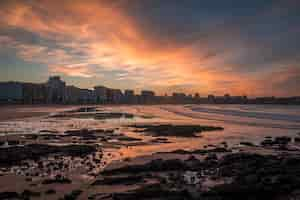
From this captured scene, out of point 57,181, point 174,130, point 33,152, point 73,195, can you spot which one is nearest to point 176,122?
point 174,130

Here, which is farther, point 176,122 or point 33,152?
point 176,122

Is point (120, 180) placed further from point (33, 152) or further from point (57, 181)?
point (33, 152)

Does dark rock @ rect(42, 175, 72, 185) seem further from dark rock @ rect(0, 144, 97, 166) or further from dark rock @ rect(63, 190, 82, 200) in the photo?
dark rock @ rect(0, 144, 97, 166)

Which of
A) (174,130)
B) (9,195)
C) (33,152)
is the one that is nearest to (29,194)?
(9,195)

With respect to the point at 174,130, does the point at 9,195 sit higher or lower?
higher

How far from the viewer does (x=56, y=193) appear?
1193 cm

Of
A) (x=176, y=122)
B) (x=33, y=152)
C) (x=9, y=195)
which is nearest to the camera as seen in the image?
(x=9, y=195)

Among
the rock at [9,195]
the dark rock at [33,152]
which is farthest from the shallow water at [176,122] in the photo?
the rock at [9,195]

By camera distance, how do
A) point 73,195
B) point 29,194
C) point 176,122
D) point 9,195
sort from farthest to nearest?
1. point 176,122
2. point 29,194
3. point 9,195
4. point 73,195

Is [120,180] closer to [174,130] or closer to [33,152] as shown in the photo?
[33,152]

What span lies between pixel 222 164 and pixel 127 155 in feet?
22.1

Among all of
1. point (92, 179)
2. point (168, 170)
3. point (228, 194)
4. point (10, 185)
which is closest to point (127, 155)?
point (168, 170)

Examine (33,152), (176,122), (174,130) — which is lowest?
(176,122)

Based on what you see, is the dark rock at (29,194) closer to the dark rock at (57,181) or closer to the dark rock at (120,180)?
the dark rock at (57,181)
